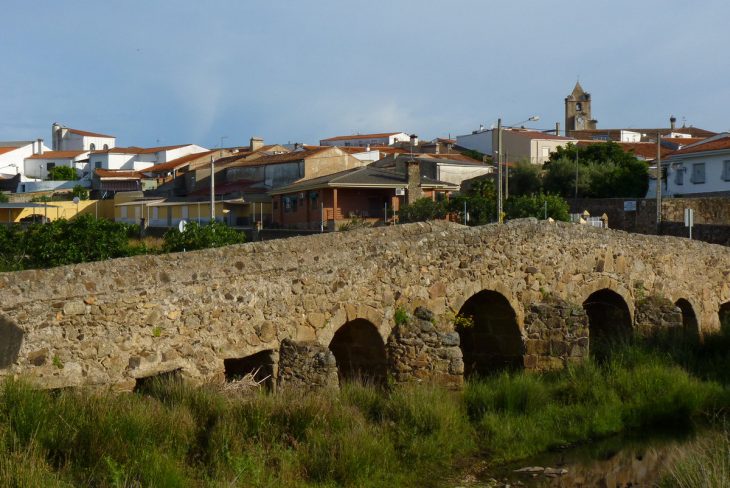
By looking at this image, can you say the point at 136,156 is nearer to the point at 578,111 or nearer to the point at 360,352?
the point at 578,111

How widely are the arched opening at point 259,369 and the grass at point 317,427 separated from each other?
0.87 meters

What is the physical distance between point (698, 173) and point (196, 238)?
2745 centimetres

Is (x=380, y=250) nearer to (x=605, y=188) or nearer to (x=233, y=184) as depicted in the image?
(x=605, y=188)

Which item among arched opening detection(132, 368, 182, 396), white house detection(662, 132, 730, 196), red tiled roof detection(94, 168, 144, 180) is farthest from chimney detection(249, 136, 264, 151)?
arched opening detection(132, 368, 182, 396)

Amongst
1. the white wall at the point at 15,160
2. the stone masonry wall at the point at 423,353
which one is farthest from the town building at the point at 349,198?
the white wall at the point at 15,160

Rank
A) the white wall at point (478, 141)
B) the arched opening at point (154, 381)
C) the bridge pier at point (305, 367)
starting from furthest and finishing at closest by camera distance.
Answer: the white wall at point (478, 141), the bridge pier at point (305, 367), the arched opening at point (154, 381)

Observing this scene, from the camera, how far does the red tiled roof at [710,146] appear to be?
4141cm

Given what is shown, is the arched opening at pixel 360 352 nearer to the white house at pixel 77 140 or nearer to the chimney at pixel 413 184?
the chimney at pixel 413 184

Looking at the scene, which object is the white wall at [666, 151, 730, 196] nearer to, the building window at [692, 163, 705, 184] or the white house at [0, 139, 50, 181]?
the building window at [692, 163, 705, 184]

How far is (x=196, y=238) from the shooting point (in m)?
23.7

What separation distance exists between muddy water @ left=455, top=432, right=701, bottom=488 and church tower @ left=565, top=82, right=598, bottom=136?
79118 millimetres

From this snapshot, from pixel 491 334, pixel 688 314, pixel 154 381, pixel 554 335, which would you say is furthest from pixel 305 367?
pixel 688 314

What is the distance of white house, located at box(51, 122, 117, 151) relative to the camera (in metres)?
97.9

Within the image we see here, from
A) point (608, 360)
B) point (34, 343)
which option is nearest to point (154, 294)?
point (34, 343)
